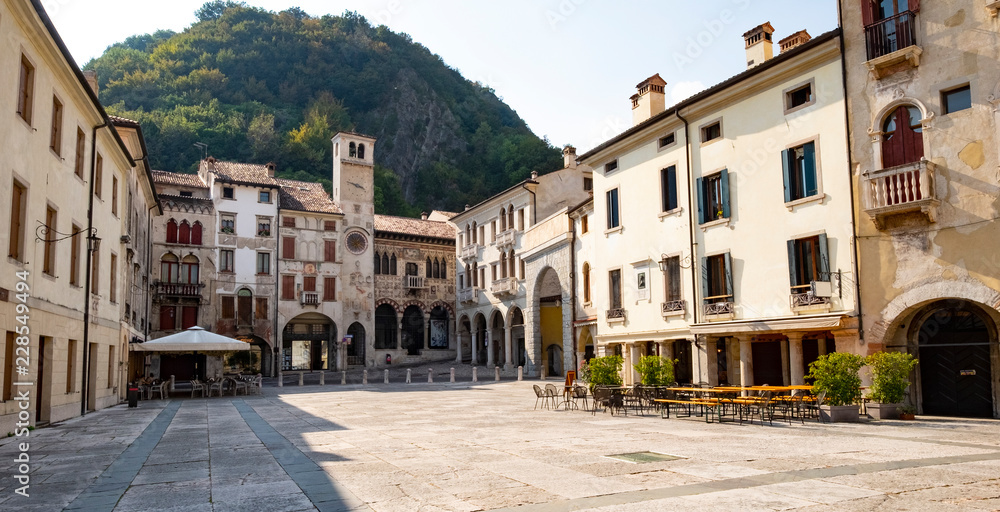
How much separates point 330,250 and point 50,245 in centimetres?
3520

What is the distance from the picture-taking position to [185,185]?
157 ft

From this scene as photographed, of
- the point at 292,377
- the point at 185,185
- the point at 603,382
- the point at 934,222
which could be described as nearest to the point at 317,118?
the point at 185,185

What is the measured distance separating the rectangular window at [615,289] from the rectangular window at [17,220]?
1945 cm

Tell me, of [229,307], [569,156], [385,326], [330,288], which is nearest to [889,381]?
[569,156]

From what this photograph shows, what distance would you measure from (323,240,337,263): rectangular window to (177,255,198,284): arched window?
341 inches

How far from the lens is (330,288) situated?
51.8m

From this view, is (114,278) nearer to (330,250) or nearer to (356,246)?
(330,250)

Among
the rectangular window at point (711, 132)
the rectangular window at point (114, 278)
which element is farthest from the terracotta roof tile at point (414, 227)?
the rectangular window at point (711, 132)

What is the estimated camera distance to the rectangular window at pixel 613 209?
1102 inches

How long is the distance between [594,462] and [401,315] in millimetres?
46365

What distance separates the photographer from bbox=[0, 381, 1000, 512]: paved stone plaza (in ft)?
23.7

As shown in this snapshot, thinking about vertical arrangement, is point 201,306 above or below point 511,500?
above

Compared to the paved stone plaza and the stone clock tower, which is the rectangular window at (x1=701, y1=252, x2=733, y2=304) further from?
the stone clock tower

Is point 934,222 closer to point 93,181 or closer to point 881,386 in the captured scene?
point 881,386
